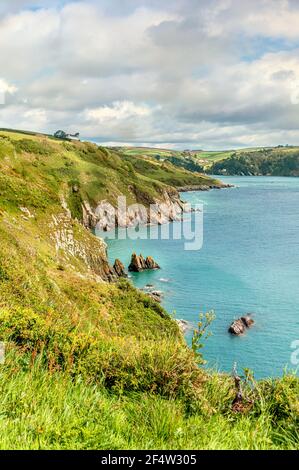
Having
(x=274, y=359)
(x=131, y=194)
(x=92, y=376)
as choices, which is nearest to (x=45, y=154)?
(x=131, y=194)

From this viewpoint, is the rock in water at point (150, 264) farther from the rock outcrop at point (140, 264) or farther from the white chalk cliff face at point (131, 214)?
the white chalk cliff face at point (131, 214)

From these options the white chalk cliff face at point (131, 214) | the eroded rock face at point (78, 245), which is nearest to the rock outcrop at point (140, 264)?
the eroded rock face at point (78, 245)

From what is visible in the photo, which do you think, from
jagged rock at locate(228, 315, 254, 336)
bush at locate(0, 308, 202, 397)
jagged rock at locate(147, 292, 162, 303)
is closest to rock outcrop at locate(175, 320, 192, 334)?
jagged rock at locate(228, 315, 254, 336)

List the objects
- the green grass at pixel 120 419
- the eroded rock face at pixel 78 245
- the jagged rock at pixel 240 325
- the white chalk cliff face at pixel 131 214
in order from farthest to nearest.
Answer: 1. the white chalk cliff face at pixel 131 214
2. the eroded rock face at pixel 78 245
3. the jagged rock at pixel 240 325
4. the green grass at pixel 120 419

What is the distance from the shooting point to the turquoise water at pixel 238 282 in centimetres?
4931

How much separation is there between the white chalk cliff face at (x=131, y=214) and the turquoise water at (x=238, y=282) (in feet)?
36.4

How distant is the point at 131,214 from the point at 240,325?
3604 inches

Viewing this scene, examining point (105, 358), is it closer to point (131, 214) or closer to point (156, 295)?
point (156, 295)

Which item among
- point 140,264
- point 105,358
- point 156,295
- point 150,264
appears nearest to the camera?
point 105,358

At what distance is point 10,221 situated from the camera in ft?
172

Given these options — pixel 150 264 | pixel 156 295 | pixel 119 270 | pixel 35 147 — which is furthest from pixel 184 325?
pixel 35 147

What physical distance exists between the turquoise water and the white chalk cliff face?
36.4 ft

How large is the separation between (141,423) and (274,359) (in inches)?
1728

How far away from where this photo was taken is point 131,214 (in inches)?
5581
